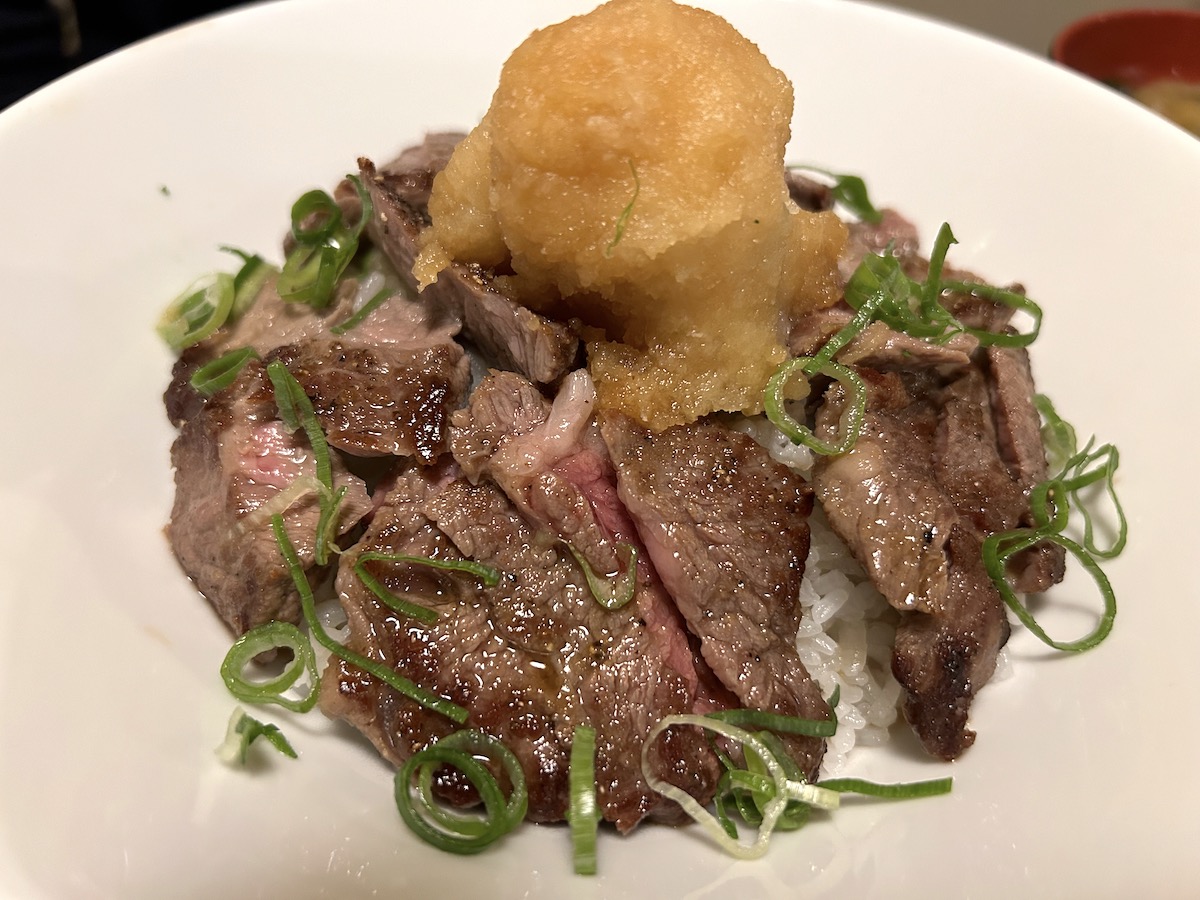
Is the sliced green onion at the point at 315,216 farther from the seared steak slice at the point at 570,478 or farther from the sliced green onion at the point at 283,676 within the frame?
the sliced green onion at the point at 283,676

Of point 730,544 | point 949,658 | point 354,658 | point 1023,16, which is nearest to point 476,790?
point 354,658

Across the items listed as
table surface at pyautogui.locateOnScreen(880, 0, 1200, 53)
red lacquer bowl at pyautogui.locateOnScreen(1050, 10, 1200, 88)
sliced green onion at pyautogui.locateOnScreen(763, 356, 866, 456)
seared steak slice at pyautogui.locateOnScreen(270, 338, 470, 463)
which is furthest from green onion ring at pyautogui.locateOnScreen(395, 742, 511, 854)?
table surface at pyautogui.locateOnScreen(880, 0, 1200, 53)

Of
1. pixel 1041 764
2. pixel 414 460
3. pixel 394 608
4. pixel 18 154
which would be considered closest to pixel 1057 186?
pixel 1041 764

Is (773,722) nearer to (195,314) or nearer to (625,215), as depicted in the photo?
(625,215)

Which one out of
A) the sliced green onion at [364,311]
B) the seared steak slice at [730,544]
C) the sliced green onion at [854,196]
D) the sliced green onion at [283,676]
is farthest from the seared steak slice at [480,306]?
the sliced green onion at [854,196]

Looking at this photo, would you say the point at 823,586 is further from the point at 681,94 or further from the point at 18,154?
the point at 18,154

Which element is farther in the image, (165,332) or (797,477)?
(165,332)
